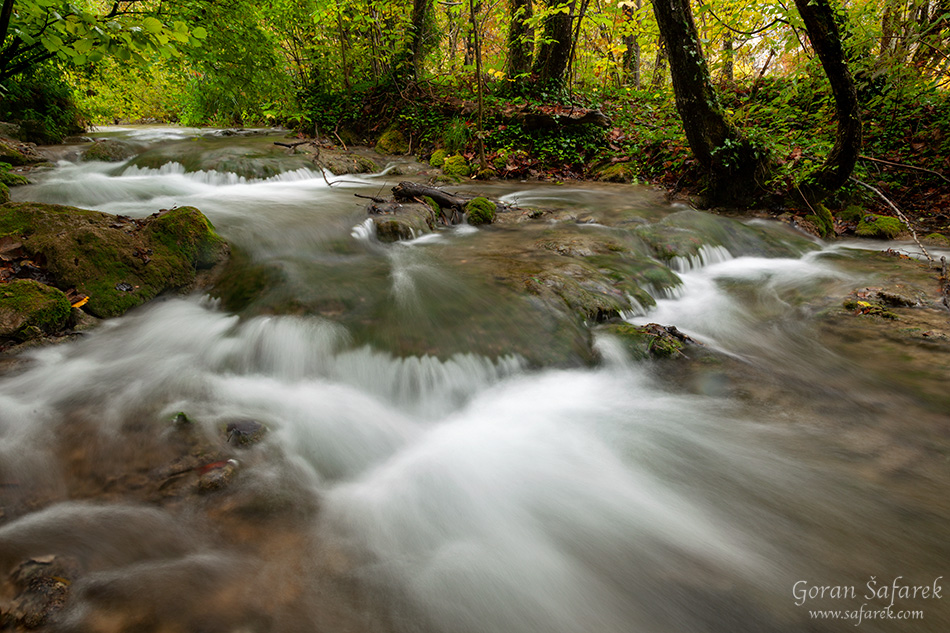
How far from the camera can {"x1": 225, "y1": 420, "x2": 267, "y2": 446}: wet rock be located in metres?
2.39

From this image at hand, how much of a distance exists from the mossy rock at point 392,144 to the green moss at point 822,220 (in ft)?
A: 28.3

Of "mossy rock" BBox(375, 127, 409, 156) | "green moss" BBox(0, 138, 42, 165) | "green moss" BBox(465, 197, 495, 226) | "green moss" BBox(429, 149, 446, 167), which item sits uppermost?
"mossy rock" BBox(375, 127, 409, 156)

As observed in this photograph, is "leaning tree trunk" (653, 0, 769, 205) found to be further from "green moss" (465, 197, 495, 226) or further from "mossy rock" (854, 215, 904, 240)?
"green moss" (465, 197, 495, 226)

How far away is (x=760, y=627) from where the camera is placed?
1.59 meters

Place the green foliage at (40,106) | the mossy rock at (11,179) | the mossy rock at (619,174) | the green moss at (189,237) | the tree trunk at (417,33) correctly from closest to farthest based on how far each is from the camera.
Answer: the green moss at (189,237) → the mossy rock at (11,179) → the green foliage at (40,106) → the mossy rock at (619,174) → the tree trunk at (417,33)

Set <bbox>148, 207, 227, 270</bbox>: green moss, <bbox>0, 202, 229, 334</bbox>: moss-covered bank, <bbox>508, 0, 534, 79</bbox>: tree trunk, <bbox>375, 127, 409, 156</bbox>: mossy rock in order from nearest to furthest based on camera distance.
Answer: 1. <bbox>0, 202, 229, 334</bbox>: moss-covered bank
2. <bbox>148, 207, 227, 270</bbox>: green moss
3. <bbox>508, 0, 534, 79</bbox>: tree trunk
4. <bbox>375, 127, 409, 156</bbox>: mossy rock

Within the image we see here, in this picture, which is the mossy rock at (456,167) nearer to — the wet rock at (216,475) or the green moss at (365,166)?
the green moss at (365,166)

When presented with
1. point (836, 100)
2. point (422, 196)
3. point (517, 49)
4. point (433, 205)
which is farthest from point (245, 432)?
point (517, 49)

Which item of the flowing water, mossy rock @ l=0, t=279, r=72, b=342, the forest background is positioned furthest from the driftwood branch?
mossy rock @ l=0, t=279, r=72, b=342

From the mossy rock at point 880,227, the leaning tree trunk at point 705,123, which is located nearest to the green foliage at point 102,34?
the leaning tree trunk at point 705,123

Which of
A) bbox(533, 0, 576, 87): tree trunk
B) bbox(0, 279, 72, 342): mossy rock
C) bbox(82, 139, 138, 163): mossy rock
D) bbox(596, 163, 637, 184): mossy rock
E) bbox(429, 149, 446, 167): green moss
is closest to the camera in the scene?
bbox(0, 279, 72, 342): mossy rock

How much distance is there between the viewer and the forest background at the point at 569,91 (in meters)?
5.56

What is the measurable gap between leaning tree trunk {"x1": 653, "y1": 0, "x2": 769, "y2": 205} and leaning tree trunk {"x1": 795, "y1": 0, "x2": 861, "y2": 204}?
2.59ft

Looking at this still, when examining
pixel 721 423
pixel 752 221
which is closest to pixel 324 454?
pixel 721 423
